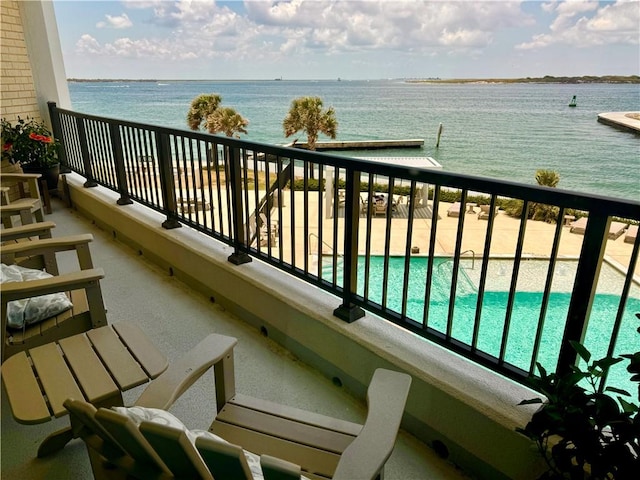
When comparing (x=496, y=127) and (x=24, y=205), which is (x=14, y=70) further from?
(x=496, y=127)

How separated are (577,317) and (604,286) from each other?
1075cm

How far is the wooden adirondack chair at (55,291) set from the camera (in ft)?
5.36

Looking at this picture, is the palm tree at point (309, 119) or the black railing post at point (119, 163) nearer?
the black railing post at point (119, 163)

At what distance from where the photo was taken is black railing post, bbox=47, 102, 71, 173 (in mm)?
5340

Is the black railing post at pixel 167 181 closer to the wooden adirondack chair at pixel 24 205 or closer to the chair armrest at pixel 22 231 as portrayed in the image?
the wooden adirondack chair at pixel 24 205

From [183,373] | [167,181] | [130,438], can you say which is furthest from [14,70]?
[130,438]

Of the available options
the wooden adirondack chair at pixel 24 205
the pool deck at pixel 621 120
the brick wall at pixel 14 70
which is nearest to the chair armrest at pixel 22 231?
the wooden adirondack chair at pixel 24 205

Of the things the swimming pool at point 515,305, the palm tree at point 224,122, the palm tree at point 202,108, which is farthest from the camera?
the palm tree at point 202,108

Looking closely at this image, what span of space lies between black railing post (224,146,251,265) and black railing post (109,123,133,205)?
1779 mm

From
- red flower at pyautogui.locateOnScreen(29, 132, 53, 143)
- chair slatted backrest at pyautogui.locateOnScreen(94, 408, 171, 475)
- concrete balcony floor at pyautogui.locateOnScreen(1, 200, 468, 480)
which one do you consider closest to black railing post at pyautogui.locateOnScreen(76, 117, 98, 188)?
red flower at pyautogui.locateOnScreen(29, 132, 53, 143)

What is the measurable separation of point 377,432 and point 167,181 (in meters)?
2.91

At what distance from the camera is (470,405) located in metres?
1.56

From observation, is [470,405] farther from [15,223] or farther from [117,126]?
[15,223]

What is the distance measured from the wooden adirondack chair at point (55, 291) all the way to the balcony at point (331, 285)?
1.49 ft
